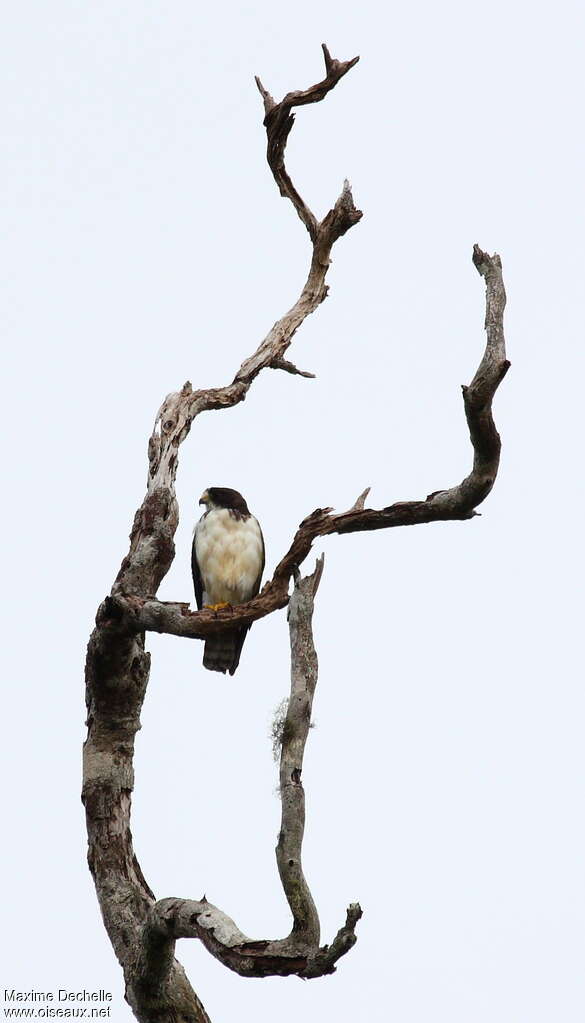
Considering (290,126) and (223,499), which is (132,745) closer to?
(223,499)

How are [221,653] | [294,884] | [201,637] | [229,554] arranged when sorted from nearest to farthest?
1. [294,884]
2. [201,637]
3. [221,653]
4. [229,554]

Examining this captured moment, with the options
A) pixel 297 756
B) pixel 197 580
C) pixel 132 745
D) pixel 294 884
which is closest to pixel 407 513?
pixel 297 756

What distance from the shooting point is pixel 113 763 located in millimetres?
7551

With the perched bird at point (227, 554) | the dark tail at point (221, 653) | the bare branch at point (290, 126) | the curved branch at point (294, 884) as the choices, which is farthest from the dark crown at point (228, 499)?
the curved branch at point (294, 884)

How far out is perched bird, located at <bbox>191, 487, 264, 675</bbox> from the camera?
976cm

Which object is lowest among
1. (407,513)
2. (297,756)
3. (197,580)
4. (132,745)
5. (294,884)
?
(294,884)

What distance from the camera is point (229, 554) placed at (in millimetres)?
9773

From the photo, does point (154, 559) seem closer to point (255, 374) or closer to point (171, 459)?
point (171, 459)

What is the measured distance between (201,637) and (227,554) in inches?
121

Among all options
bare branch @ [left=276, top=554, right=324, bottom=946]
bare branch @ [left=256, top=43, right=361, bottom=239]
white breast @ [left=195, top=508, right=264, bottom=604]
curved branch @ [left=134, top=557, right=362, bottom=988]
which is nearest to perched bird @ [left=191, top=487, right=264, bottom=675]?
white breast @ [left=195, top=508, right=264, bottom=604]

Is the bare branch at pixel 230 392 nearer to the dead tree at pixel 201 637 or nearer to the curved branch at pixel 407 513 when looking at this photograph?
the dead tree at pixel 201 637

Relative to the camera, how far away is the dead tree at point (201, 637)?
5789 mm

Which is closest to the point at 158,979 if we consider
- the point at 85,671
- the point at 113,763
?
the point at 113,763

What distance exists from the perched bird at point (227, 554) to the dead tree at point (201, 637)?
56.4 inches
